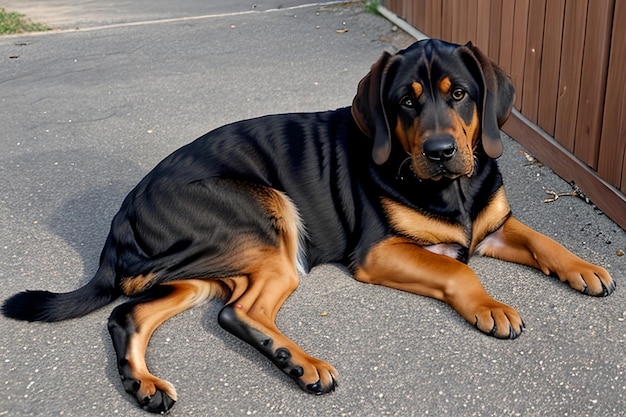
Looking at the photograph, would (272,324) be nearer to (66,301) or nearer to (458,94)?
(66,301)

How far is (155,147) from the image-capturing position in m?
6.11

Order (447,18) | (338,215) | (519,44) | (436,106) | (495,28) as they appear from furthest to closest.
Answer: (447,18), (495,28), (519,44), (338,215), (436,106)

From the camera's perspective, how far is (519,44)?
5.59 meters

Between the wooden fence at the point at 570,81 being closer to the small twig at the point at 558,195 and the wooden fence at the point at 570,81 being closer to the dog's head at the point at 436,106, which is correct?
the small twig at the point at 558,195

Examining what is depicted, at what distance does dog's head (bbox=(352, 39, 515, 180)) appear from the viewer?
3.55 metres

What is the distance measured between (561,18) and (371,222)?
2.10m

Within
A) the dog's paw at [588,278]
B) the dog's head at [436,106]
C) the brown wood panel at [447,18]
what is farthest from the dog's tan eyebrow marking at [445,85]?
the brown wood panel at [447,18]

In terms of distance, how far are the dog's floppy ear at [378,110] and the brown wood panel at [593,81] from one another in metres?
1.47

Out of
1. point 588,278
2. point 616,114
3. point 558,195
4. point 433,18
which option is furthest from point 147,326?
point 433,18

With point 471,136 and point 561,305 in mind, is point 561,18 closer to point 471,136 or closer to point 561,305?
point 471,136

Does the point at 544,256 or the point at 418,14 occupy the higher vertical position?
the point at 418,14

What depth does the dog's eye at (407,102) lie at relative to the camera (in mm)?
3650

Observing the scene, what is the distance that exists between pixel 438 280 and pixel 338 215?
663 millimetres

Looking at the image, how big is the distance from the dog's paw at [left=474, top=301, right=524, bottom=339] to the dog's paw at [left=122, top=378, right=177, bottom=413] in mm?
1426
